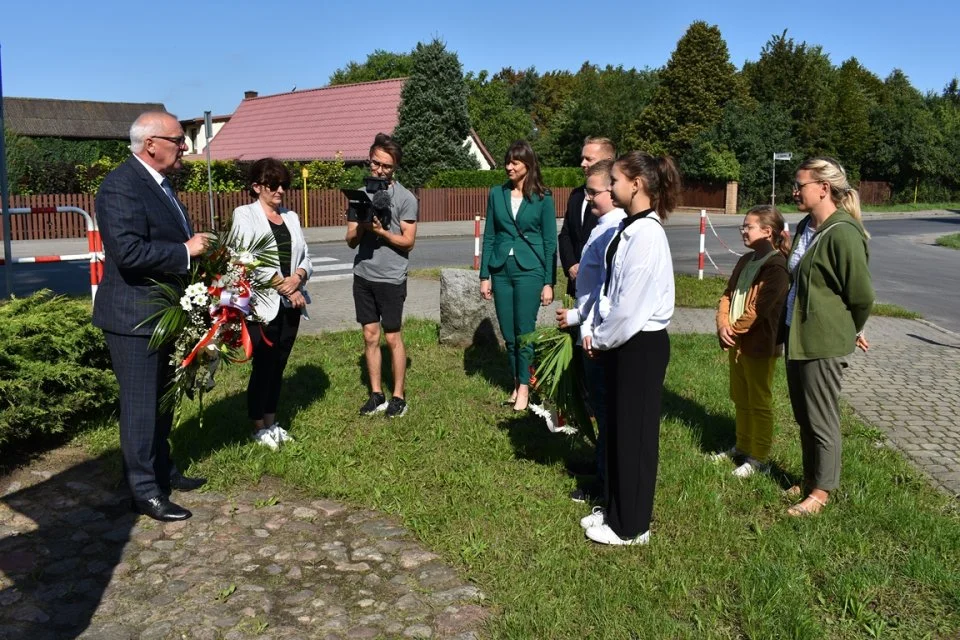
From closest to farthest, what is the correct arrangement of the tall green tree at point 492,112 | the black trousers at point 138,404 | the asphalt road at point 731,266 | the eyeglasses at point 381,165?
the black trousers at point 138,404 < the eyeglasses at point 381,165 < the asphalt road at point 731,266 < the tall green tree at point 492,112

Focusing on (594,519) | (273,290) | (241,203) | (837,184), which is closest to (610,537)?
(594,519)

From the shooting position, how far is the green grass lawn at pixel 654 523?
3.71 m

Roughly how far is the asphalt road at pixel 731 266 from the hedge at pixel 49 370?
25.7ft

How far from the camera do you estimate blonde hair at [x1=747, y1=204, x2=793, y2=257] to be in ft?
17.8

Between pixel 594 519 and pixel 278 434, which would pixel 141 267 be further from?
pixel 594 519

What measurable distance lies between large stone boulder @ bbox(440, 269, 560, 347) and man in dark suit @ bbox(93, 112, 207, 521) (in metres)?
4.62

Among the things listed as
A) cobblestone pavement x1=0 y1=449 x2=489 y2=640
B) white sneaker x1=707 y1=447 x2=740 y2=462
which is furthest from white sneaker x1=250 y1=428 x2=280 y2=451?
white sneaker x1=707 y1=447 x2=740 y2=462

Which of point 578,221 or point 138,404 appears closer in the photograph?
point 138,404

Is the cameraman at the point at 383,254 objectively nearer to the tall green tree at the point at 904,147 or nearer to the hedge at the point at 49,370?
the hedge at the point at 49,370

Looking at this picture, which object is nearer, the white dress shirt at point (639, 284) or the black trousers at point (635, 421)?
the white dress shirt at point (639, 284)

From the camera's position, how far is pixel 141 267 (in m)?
4.49

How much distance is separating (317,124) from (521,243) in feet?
138

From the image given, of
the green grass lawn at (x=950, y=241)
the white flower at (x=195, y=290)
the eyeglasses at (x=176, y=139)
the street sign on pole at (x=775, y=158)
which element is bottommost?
the green grass lawn at (x=950, y=241)

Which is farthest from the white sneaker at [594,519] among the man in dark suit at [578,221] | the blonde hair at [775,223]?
the blonde hair at [775,223]
